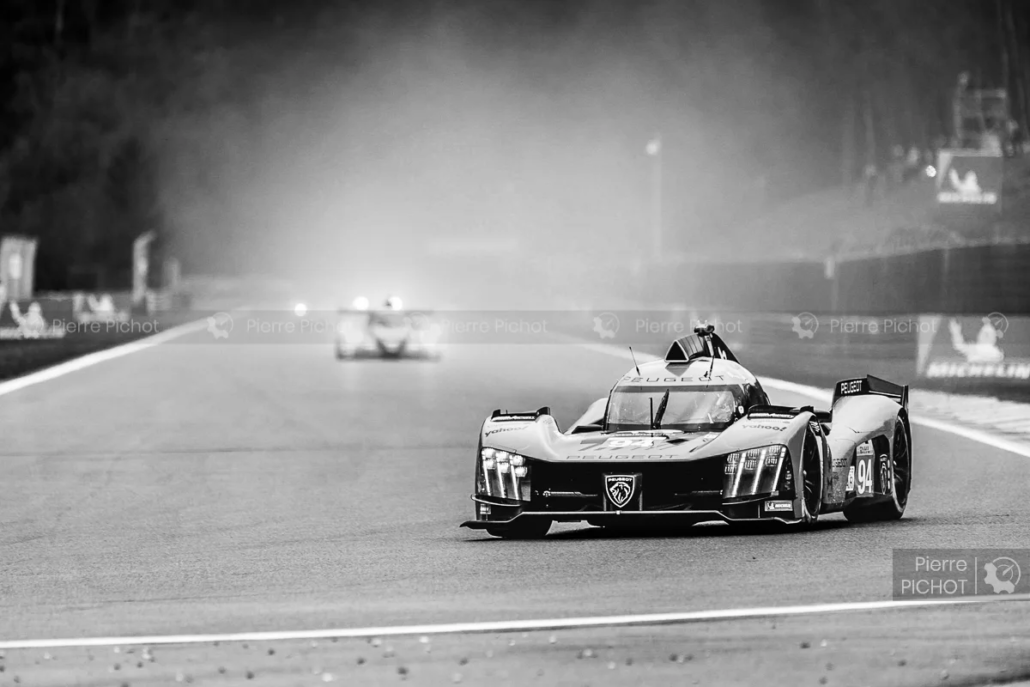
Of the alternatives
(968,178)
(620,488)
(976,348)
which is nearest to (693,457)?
(620,488)

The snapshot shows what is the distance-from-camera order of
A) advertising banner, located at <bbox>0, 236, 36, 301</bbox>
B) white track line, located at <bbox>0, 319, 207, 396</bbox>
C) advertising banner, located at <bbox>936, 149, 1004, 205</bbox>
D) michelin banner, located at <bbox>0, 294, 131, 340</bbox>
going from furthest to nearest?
advertising banner, located at <bbox>936, 149, 1004, 205</bbox>
advertising banner, located at <bbox>0, 236, 36, 301</bbox>
michelin banner, located at <bbox>0, 294, 131, 340</bbox>
white track line, located at <bbox>0, 319, 207, 396</bbox>

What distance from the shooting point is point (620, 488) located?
9875 millimetres

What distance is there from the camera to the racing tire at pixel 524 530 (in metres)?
10.5

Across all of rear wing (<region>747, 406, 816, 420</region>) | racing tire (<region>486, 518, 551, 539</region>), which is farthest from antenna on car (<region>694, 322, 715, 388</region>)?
racing tire (<region>486, 518, 551, 539</region>)

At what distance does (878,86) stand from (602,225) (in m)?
35.2

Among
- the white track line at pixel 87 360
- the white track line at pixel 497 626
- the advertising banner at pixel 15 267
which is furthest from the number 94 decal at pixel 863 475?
the advertising banner at pixel 15 267

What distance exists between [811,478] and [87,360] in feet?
95.2

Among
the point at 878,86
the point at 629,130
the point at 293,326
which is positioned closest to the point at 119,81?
the point at 629,130

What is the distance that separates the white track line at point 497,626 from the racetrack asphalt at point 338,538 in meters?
0.18

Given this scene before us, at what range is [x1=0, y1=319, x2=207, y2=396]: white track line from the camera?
28953 millimetres

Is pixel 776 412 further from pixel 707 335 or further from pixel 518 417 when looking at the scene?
pixel 518 417

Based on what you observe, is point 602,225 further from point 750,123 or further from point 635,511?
point 635,511

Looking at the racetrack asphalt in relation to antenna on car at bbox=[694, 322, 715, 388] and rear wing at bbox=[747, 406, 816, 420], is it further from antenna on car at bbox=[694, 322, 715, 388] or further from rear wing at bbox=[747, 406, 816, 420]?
antenna on car at bbox=[694, 322, 715, 388]

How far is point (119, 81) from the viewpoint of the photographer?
17688cm
